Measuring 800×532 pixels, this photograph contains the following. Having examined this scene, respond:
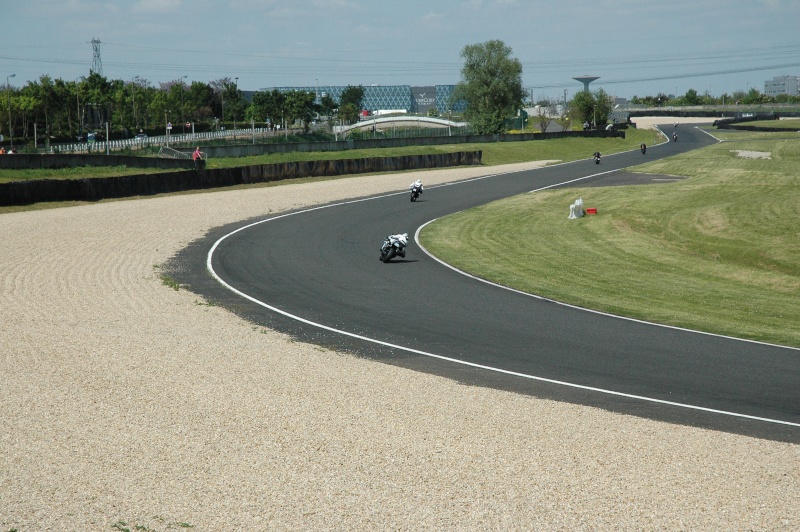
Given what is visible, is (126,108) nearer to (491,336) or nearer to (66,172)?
(66,172)

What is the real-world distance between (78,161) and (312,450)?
4227 centimetres

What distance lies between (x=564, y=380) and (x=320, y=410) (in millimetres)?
4500

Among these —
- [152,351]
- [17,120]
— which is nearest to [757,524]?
[152,351]

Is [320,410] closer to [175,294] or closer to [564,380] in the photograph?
[564,380]

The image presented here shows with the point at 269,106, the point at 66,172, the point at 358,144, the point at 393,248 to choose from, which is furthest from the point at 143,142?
the point at 393,248

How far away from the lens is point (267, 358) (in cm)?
1488

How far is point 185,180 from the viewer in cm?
4684

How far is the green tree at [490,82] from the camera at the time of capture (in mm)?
145500

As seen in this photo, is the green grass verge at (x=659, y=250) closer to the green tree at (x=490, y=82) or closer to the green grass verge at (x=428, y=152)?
the green grass verge at (x=428, y=152)

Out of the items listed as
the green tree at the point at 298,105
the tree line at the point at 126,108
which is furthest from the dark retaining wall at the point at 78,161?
the green tree at the point at 298,105

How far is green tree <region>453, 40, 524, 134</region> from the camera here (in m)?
146

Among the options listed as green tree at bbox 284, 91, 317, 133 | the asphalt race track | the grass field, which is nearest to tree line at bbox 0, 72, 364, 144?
green tree at bbox 284, 91, 317, 133

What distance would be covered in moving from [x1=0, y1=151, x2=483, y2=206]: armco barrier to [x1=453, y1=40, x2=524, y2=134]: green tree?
260 feet

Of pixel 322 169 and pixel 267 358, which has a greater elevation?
pixel 322 169
